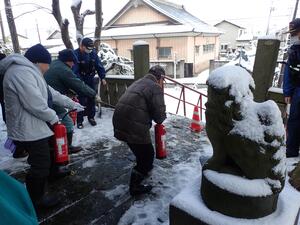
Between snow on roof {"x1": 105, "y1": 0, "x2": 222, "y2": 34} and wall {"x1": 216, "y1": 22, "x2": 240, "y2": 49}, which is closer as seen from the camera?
snow on roof {"x1": 105, "y1": 0, "x2": 222, "y2": 34}

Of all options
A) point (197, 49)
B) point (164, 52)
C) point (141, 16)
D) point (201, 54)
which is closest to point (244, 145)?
point (164, 52)

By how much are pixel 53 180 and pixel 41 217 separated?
2.56 ft

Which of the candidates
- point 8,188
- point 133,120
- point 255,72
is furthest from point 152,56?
point 8,188

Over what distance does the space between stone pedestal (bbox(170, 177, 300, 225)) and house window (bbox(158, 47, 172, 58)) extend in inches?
799

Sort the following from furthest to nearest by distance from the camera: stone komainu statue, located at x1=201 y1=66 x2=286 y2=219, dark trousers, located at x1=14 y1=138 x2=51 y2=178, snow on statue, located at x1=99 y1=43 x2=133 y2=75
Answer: snow on statue, located at x1=99 y1=43 x2=133 y2=75 → dark trousers, located at x1=14 y1=138 x2=51 y2=178 → stone komainu statue, located at x1=201 y1=66 x2=286 y2=219

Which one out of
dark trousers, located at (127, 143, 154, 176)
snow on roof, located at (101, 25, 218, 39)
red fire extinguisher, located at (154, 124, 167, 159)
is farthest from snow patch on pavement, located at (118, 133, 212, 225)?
snow on roof, located at (101, 25, 218, 39)

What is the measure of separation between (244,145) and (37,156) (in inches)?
76.5

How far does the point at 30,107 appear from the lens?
2.42 meters

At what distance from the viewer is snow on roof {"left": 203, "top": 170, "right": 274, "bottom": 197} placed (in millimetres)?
1759

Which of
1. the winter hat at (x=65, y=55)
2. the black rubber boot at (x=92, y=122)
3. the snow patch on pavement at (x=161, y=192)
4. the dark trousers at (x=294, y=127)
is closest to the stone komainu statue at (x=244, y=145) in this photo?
the snow patch on pavement at (x=161, y=192)

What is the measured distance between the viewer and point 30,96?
239 centimetres

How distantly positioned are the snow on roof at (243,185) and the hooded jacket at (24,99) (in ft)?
5.56

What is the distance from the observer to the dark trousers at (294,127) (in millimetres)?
3497

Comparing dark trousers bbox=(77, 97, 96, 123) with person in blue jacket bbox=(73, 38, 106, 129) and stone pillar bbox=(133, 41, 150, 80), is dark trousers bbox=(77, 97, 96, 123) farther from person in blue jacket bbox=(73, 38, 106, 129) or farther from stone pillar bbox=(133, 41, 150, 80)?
stone pillar bbox=(133, 41, 150, 80)
